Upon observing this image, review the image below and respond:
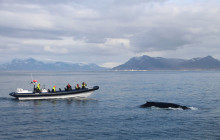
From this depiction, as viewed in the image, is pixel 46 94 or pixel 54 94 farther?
pixel 54 94

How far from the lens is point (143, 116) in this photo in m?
32.9

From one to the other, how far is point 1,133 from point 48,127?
16.4 ft

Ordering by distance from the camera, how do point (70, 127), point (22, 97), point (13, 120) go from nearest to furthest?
point (70, 127) → point (13, 120) → point (22, 97)

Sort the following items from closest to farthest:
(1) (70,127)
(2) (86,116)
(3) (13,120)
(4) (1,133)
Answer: (4) (1,133), (1) (70,127), (3) (13,120), (2) (86,116)

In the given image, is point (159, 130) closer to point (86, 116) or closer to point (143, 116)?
point (143, 116)

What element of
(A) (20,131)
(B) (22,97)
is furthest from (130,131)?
(B) (22,97)

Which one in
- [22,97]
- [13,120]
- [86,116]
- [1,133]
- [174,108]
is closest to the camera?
[1,133]

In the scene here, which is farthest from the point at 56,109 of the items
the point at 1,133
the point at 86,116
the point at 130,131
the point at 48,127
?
the point at 130,131

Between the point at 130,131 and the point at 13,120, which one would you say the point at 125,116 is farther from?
the point at 13,120

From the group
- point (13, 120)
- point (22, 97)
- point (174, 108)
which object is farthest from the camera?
point (22, 97)

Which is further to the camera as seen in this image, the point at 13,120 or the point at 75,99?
the point at 75,99

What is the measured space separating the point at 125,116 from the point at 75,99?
2042cm

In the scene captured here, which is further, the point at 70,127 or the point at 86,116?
the point at 86,116

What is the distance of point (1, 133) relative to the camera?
25.3 metres
